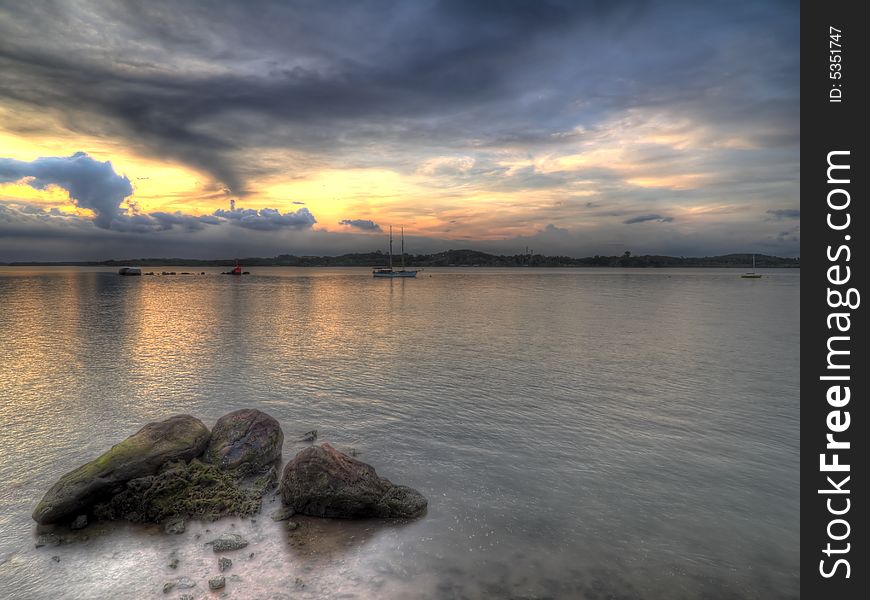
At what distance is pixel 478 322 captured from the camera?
45.9 metres

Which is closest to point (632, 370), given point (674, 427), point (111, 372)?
point (674, 427)

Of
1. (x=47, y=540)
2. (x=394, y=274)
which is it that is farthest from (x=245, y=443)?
(x=394, y=274)

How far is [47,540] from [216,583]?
395cm

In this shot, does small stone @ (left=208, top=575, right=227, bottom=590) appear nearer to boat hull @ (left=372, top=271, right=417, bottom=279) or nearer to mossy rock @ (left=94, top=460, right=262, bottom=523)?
mossy rock @ (left=94, top=460, right=262, bottom=523)

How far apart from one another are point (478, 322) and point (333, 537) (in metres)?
37.4

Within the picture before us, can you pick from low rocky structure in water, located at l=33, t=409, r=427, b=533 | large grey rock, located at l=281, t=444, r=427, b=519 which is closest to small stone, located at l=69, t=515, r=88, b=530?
low rocky structure in water, located at l=33, t=409, r=427, b=533

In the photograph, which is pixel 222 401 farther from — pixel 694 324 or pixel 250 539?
pixel 694 324

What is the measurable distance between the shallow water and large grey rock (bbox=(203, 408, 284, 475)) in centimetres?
142

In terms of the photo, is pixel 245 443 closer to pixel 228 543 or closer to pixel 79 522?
pixel 79 522

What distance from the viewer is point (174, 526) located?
9.20 meters

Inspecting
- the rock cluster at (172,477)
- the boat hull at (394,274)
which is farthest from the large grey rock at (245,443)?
the boat hull at (394,274)

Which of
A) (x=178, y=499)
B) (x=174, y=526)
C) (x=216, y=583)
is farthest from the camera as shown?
(x=178, y=499)

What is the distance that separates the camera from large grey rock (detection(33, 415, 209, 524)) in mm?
9383

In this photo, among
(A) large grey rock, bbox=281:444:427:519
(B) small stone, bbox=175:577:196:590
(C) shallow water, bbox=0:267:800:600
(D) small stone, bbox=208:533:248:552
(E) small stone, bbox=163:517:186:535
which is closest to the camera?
(B) small stone, bbox=175:577:196:590
